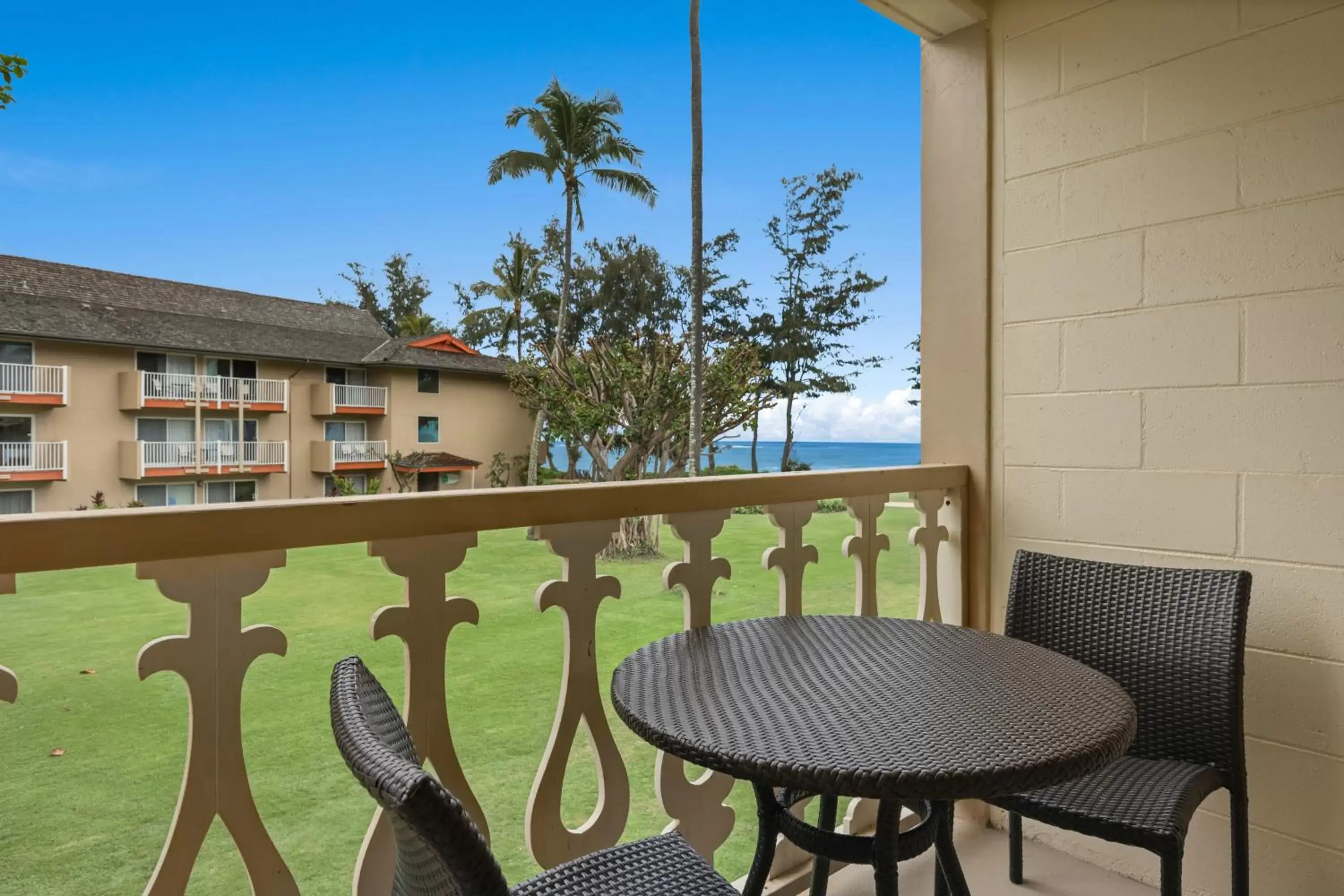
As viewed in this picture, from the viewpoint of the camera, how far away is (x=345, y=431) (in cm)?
1739

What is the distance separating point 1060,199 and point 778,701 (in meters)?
1.59

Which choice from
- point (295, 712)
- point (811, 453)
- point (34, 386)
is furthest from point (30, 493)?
point (811, 453)

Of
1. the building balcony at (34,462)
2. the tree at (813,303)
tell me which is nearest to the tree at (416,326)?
the building balcony at (34,462)

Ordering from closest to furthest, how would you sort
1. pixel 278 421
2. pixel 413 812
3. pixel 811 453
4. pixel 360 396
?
1. pixel 413 812
2. pixel 278 421
3. pixel 360 396
4. pixel 811 453

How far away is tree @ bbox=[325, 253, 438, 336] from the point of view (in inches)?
717

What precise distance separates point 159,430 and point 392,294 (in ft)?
22.1

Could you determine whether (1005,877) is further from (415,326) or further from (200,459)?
(415,326)

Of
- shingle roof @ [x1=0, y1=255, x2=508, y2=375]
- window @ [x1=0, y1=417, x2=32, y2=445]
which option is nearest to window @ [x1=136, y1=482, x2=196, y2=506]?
window @ [x1=0, y1=417, x2=32, y2=445]

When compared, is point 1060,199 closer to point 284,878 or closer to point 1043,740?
point 1043,740

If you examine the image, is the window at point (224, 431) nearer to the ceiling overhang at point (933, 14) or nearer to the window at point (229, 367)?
the window at point (229, 367)

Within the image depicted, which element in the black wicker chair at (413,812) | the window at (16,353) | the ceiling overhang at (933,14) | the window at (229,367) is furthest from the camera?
the window at (229,367)

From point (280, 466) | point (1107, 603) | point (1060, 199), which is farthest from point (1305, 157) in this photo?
point (280, 466)

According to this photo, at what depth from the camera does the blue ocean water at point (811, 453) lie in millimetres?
16766

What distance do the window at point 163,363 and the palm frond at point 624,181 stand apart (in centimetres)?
996
